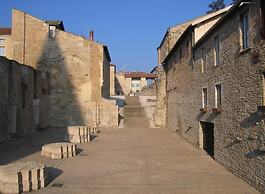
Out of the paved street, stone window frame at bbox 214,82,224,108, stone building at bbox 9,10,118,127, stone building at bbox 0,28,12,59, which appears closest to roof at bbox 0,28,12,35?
stone building at bbox 0,28,12,59

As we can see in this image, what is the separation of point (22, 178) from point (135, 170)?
392cm

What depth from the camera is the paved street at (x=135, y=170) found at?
8.23 metres

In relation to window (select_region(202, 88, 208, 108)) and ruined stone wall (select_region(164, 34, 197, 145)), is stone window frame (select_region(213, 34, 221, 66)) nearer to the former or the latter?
window (select_region(202, 88, 208, 108))

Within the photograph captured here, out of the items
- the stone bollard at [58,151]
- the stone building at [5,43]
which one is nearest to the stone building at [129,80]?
the stone building at [5,43]

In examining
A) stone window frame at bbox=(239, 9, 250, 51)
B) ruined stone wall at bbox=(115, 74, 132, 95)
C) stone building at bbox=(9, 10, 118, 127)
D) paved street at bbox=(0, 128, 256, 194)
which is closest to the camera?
paved street at bbox=(0, 128, 256, 194)

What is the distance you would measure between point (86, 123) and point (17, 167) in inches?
766

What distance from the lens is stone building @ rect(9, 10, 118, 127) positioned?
27.7 meters

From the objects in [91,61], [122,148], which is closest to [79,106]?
[91,61]

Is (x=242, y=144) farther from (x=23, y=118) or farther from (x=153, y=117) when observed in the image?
(x=153, y=117)

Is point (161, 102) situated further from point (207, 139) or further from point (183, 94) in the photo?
point (207, 139)

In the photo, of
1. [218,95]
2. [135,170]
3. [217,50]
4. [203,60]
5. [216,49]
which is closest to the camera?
[135,170]

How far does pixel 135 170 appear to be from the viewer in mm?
10445

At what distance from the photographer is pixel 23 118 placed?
19.8 m

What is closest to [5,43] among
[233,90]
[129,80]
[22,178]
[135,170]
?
[129,80]
